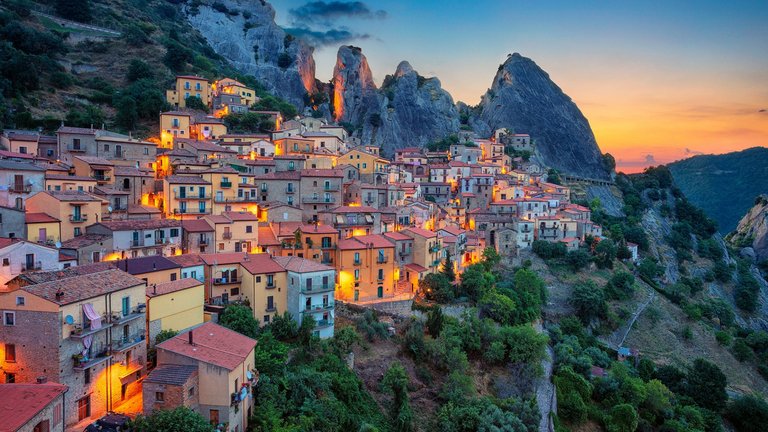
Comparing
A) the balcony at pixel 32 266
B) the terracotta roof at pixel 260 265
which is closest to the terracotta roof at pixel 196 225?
the terracotta roof at pixel 260 265

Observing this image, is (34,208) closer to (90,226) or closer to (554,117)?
(90,226)

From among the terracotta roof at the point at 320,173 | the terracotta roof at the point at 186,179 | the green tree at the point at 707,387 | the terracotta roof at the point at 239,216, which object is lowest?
the green tree at the point at 707,387

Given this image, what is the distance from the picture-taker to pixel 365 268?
36312mm

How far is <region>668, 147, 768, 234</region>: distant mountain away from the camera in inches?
5002

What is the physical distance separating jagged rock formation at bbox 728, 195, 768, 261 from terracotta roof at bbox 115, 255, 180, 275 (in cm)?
10357

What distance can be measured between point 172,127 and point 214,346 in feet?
129

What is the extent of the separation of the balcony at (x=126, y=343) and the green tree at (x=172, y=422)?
414 cm

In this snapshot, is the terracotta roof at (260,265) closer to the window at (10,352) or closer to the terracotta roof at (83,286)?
the terracotta roof at (83,286)

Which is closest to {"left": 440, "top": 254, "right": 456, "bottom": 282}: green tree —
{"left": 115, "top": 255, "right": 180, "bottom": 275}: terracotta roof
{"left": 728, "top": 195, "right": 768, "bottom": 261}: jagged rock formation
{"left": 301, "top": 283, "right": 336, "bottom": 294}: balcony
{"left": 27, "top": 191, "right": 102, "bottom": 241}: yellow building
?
{"left": 301, "top": 283, "right": 336, "bottom": 294}: balcony

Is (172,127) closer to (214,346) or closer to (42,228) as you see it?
(42,228)

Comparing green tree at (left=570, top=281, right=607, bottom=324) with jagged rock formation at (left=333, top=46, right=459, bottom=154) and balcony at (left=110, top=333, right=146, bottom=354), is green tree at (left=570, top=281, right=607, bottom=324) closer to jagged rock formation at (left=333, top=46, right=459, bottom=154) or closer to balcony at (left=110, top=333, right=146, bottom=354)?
balcony at (left=110, top=333, right=146, bottom=354)

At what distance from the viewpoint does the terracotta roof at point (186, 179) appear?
35.8 m

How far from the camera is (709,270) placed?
71375 millimetres

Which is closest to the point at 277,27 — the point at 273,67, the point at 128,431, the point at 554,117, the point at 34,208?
the point at 273,67
